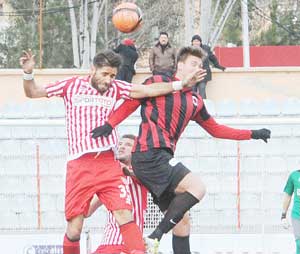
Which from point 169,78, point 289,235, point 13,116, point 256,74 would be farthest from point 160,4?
point 169,78

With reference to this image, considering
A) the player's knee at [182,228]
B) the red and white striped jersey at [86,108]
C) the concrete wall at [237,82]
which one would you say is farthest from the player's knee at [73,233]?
the concrete wall at [237,82]

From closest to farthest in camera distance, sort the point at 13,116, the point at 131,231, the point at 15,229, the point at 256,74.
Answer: the point at 131,231, the point at 15,229, the point at 13,116, the point at 256,74

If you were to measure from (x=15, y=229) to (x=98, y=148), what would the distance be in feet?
13.7

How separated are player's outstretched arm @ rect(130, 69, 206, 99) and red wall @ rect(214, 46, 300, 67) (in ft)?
53.0

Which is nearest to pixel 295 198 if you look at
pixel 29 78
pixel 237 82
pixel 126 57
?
pixel 126 57

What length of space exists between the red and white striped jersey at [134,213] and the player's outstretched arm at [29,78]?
103 cm

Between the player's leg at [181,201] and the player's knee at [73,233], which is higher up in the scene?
the player's leg at [181,201]

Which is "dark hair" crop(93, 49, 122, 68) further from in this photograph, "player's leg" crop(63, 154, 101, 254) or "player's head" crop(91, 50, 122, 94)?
"player's leg" crop(63, 154, 101, 254)

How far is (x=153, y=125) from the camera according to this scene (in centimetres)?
730

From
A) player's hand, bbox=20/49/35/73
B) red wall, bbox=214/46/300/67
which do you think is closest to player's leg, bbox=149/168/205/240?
player's hand, bbox=20/49/35/73

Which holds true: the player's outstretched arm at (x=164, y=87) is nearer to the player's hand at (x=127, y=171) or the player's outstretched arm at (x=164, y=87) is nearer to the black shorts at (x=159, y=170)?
the black shorts at (x=159, y=170)

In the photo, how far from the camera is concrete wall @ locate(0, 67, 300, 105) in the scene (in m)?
16.7

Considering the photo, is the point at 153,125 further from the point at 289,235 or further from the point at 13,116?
the point at 13,116

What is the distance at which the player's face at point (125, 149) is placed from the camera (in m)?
7.66
